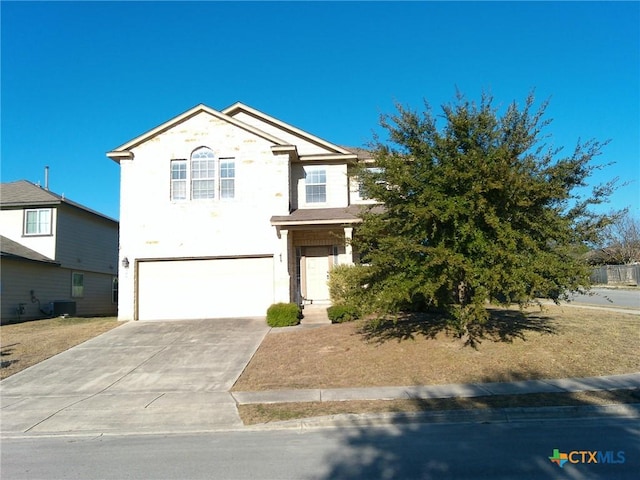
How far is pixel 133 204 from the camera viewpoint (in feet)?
62.0

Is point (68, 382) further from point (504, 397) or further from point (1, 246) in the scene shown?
point (1, 246)

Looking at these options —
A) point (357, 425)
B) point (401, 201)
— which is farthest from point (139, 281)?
point (357, 425)

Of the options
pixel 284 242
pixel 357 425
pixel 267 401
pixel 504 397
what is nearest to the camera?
pixel 357 425

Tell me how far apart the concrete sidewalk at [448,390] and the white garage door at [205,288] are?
29.7ft

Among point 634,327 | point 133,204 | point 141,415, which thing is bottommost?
point 141,415

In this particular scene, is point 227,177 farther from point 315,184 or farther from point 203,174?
point 315,184

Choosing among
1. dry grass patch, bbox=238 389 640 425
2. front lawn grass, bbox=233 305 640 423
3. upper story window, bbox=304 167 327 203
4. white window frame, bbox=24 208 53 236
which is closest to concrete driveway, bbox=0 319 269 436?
dry grass patch, bbox=238 389 640 425

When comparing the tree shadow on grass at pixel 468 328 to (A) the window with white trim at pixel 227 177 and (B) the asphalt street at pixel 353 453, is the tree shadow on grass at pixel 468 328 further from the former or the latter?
(A) the window with white trim at pixel 227 177

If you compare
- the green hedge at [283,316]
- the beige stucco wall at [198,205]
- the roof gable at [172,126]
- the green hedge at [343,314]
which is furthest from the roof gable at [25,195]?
the green hedge at [343,314]

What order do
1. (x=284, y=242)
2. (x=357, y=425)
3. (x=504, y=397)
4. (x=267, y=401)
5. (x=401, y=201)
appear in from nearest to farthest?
(x=357, y=425) → (x=504, y=397) → (x=267, y=401) → (x=401, y=201) → (x=284, y=242)

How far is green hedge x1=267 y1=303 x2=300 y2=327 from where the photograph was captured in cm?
1619

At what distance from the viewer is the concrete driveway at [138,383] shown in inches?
326

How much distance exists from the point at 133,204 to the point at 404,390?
44.5 ft

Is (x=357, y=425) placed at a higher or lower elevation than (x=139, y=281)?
lower
